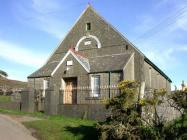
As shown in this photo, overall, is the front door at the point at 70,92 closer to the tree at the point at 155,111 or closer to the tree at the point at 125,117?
the tree at the point at 125,117

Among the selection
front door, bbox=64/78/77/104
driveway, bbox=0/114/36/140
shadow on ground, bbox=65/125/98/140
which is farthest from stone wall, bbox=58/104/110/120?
driveway, bbox=0/114/36/140

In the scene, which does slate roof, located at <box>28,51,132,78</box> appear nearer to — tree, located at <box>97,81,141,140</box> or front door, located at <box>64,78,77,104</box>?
front door, located at <box>64,78,77,104</box>

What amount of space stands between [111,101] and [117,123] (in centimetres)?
89

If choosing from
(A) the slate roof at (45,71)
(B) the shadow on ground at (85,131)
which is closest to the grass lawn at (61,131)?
(B) the shadow on ground at (85,131)

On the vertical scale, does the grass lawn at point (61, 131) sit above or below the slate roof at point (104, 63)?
below

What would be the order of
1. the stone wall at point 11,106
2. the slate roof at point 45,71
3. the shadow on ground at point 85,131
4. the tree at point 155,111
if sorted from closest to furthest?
1. the tree at point 155,111
2. the shadow on ground at point 85,131
3. the stone wall at point 11,106
4. the slate roof at point 45,71

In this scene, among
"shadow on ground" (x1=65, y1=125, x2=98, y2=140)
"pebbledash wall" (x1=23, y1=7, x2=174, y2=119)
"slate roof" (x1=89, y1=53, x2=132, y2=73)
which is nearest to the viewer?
"shadow on ground" (x1=65, y1=125, x2=98, y2=140)

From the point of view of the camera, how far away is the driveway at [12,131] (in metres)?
13.7

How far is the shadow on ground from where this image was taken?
13.6 meters

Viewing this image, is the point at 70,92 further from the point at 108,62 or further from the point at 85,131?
the point at 85,131

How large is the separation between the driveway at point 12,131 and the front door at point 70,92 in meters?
6.94

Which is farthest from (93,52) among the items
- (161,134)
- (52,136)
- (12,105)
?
(161,134)

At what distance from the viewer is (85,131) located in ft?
47.0

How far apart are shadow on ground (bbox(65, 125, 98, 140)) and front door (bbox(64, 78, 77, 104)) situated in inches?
325
